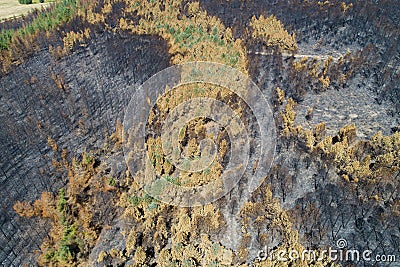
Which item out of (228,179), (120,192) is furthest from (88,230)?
(228,179)

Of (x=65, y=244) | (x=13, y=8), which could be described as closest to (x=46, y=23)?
(x=13, y=8)

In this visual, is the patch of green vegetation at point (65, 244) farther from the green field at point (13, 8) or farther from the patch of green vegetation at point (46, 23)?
the green field at point (13, 8)

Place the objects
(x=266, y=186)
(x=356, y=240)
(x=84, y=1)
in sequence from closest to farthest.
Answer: (x=356, y=240), (x=266, y=186), (x=84, y=1)

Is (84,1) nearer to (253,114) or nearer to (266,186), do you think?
→ (253,114)

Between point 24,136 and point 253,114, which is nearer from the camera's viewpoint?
point 24,136

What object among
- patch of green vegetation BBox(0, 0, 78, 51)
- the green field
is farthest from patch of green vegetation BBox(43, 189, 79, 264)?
the green field

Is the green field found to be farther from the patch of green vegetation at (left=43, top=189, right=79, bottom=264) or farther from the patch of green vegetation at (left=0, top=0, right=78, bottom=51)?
the patch of green vegetation at (left=43, top=189, right=79, bottom=264)
